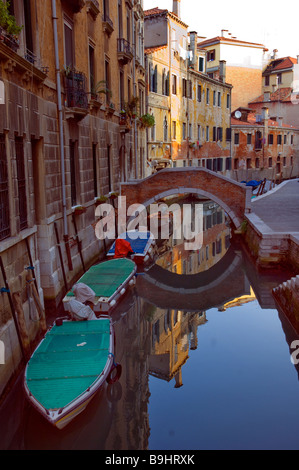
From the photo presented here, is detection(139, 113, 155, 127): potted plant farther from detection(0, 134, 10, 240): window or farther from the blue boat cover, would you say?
detection(0, 134, 10, 240): window

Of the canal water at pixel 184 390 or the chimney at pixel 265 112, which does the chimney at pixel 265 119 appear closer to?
the chimney at pixel 265 112

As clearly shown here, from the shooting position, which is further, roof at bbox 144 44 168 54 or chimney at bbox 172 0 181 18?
chimney at bbox 172 0 181 18

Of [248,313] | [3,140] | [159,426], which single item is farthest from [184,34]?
[159,426]

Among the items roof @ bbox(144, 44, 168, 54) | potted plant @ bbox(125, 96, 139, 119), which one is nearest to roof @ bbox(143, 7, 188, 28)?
roof @ bbox(144, 44, 168, 54)

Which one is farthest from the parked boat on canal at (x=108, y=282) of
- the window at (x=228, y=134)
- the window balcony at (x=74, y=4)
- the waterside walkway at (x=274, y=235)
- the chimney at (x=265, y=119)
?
the chimney at (x=265, y=119)

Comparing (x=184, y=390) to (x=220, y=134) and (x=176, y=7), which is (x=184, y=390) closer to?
(x=176, y=7)

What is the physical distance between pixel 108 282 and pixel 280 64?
42.9m

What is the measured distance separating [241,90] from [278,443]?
43.9m

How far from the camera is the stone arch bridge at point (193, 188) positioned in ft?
60.2

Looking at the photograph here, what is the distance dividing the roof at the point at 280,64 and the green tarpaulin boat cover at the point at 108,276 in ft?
131

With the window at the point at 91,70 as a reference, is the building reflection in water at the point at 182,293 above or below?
below

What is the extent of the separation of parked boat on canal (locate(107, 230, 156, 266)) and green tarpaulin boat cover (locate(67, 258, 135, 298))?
0.90m

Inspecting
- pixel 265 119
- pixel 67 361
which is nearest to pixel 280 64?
pixel 265 119

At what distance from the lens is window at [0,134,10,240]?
709 centimetres
